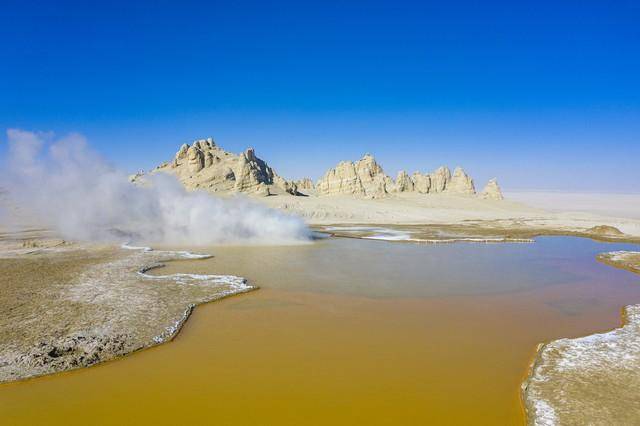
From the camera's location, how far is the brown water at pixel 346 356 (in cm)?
566

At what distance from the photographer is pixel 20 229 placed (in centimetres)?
3097

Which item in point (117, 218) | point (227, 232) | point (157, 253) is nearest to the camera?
point (157, 253)

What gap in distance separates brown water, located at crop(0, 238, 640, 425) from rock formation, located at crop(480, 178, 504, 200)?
64.6 meters

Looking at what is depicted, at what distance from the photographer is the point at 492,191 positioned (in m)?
76.7

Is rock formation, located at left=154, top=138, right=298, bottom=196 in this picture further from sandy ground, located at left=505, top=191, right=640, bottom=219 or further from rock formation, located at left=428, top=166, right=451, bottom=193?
sandy ground, located at left=505, top=191, right=640, bottom=219

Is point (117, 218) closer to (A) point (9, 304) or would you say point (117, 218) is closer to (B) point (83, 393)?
(A) point (9, 304)

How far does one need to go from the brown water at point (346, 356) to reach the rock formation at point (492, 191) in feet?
212

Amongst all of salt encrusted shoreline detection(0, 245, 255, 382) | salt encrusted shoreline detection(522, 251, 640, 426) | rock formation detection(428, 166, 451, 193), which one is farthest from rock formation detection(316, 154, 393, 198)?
salt encrusted shoreline detection(522, 251, 640, 426)

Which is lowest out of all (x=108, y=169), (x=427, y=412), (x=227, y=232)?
(x=427, y=412)

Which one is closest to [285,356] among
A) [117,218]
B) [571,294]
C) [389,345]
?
[389,345]

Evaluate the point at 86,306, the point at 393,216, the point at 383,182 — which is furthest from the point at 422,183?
the point at 86,306

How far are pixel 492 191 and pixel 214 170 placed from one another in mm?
52351

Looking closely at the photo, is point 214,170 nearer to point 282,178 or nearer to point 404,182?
point 282,178

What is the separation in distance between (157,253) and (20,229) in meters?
19.5
